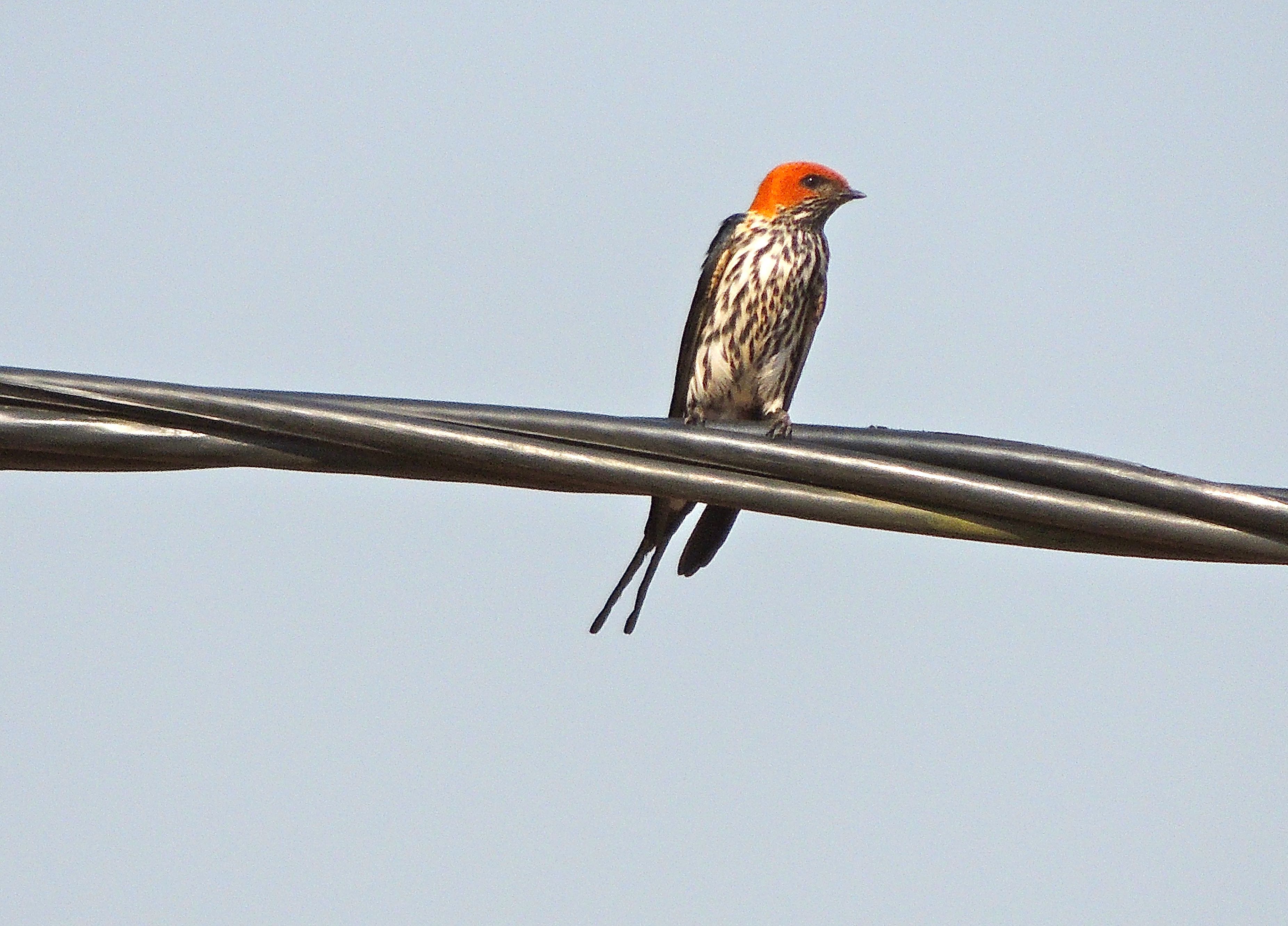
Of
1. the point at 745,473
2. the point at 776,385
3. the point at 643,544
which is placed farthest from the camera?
the point at 776,385

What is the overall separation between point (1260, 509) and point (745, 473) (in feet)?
4.01

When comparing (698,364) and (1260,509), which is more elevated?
(698,364)

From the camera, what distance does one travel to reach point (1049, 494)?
13.7ft

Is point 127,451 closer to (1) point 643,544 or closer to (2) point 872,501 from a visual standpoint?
(2) point 872,501

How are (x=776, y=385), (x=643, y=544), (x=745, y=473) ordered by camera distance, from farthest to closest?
(x=776, y=385), (x=643, y=544), (x=745, y=473)

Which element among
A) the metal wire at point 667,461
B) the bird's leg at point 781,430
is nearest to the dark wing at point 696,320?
the bird's leg at point 781,430

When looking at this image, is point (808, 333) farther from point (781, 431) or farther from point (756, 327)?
point (781, 431)

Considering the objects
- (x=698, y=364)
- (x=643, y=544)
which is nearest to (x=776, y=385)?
(x=698, y=364)

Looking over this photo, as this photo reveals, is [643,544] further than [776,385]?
No

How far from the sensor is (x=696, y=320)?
829cm

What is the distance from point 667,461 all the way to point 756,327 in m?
4.00

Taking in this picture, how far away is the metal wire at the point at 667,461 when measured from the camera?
4.05m

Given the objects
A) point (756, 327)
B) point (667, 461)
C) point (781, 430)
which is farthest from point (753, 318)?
point (667, 461)

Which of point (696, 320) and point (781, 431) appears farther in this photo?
point (696, 320)
